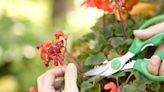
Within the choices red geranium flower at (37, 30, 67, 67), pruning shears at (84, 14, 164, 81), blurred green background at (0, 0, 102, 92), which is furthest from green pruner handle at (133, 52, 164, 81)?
blurred green background at (0, 0, 102, 92)

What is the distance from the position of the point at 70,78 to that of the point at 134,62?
10 centimetres

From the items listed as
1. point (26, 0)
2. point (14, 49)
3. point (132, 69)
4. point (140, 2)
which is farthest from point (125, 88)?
point (26, 0)

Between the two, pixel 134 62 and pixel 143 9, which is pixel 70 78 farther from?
pixel 143 9

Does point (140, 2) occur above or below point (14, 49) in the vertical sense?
above

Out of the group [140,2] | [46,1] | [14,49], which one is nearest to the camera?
[140,2]

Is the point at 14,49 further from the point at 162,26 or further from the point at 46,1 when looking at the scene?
the point at 162,26

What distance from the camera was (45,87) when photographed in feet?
1.98

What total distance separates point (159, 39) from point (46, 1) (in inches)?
76.8

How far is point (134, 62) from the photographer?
61 cm

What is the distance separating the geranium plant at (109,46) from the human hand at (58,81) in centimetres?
1

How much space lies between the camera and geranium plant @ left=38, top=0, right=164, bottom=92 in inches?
23.8

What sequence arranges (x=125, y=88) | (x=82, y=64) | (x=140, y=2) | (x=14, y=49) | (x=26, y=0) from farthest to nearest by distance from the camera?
(x=26, y=0) < (x=14, y=49) < (x=140, y=2) < (x=82, y=64) < (x=125, y=88)

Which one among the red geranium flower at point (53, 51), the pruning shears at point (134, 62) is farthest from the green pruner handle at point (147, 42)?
the red geranium flower at point (53, 51)

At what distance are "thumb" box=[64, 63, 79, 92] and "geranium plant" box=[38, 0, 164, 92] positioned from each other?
2 cm
